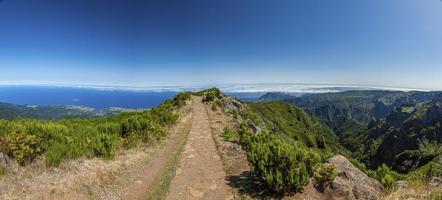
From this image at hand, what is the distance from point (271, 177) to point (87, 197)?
5.92 metres

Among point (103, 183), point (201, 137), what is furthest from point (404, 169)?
point (103, 183)

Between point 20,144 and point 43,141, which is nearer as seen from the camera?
point 20,144

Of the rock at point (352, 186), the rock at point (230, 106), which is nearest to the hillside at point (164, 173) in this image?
the rock at point (352, 186)

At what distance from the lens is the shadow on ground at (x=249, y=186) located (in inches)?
392

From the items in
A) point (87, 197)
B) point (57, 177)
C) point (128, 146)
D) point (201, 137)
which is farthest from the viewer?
point (201, 137)

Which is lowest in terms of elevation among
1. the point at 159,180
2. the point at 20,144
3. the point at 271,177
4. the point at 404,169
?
the point at 404,169

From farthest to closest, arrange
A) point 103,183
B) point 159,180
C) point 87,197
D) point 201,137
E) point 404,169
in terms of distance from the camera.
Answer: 1. point 404,169
2. point 201,137
3. point 159,180
4. point 103,183
5. point 87,197

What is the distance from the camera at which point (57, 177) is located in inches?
394

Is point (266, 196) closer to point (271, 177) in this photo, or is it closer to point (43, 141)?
point (271, 177)

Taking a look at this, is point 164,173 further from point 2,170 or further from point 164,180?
point 2,170

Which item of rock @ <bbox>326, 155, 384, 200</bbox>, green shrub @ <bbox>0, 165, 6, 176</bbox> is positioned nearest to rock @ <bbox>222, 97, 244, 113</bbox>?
rock @ <bbox>326, 155, 384, 200</bbox>

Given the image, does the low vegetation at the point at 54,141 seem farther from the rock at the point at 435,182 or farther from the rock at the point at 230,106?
the rock at the point at 230,106

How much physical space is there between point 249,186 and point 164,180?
336 centimetres

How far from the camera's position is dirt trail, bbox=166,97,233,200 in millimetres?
10289
